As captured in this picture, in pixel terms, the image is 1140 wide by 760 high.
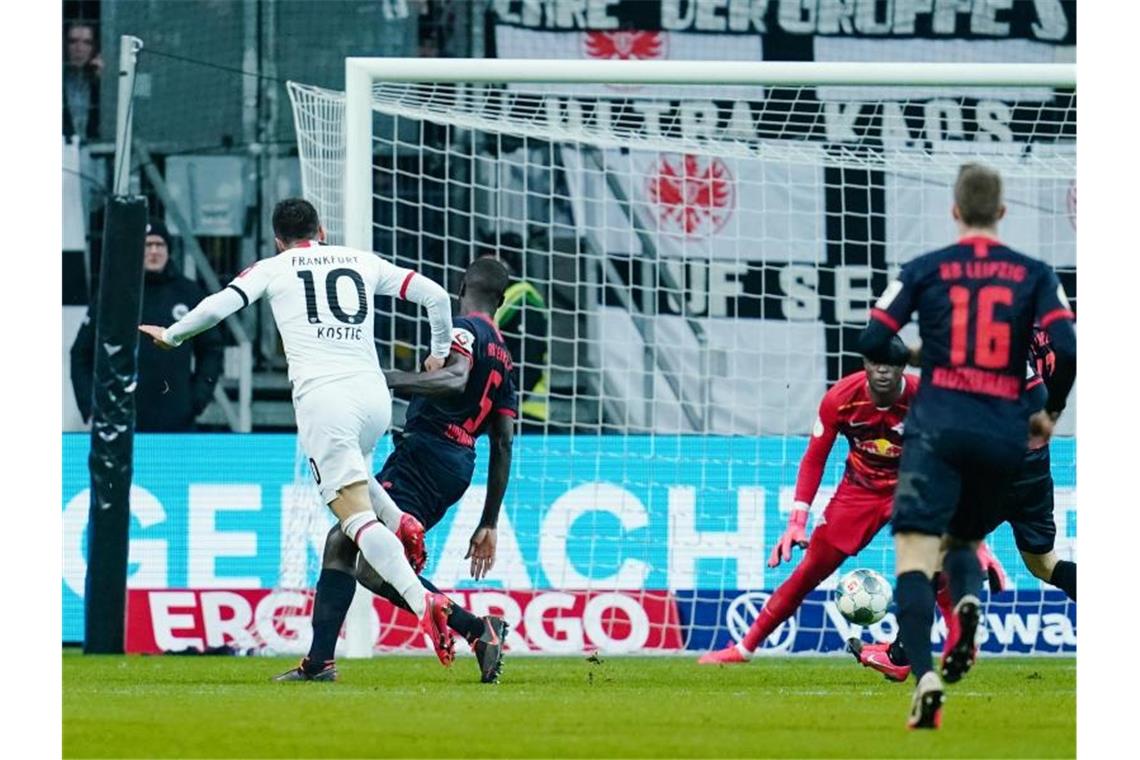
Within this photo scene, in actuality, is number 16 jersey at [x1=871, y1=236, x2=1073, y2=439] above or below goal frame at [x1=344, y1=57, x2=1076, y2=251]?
below

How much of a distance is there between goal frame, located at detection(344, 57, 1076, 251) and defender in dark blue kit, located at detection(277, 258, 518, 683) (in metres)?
2.00

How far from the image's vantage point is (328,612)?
970cm

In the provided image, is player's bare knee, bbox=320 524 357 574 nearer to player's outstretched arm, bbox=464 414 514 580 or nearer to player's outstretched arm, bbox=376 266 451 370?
player's outstretched arm, bbox=464 414 514 580

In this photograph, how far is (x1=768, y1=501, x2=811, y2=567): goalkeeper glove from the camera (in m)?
10.2

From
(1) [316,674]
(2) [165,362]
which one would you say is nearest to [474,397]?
(1) [316,674]

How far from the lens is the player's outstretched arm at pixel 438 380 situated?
984 cm

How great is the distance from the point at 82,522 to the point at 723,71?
4832mm

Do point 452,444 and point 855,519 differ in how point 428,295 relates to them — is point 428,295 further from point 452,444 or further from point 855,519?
point 855,519

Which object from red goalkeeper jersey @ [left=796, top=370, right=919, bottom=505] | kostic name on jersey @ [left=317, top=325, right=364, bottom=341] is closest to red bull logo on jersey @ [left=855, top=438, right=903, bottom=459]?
red goalkeeper jersey @ [left=796, top=370, right=919, bottom=505]

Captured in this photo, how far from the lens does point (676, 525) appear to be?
13383 millimetres

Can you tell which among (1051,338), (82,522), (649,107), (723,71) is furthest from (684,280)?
(1051,338)

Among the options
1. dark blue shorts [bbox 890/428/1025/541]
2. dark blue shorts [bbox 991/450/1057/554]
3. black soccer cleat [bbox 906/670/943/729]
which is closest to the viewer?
black soccer cleat [bbox 906/670/943/729]

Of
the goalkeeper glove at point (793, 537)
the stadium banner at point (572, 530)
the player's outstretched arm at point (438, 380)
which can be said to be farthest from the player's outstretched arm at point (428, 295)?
the stadium banner at point (572, 530)
